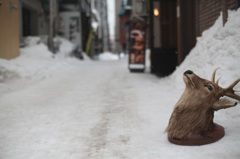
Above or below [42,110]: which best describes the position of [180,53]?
above

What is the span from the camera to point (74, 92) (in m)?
7.29

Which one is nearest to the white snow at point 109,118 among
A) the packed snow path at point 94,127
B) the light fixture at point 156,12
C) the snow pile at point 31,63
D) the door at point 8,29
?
the packed snow path at point 94,127

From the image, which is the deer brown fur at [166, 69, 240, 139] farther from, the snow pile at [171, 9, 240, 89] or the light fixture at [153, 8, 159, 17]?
the light fixture at [153, 8, 159, 17]

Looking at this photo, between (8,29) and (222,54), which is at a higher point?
(8,29)

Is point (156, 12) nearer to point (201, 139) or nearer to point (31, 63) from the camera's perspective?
point (31, 63)

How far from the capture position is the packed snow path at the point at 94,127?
9.70 feet

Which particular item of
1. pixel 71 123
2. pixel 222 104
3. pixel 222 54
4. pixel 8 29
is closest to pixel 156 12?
pixel 222 54

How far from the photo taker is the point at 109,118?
4594 mm

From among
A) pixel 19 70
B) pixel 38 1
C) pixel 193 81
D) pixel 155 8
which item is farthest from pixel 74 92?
pixel 38 1

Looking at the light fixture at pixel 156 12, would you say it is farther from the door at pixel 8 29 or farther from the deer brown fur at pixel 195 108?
the deer brown fur at pixel 195 108

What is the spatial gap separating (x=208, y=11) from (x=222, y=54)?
2.96 metres

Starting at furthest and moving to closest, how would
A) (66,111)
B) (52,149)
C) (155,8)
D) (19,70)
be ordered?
(155,8)
(19,70)
(66,111)
(52,149)

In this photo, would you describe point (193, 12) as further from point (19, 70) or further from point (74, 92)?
point (19, 70)

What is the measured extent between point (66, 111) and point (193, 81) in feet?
9.91
